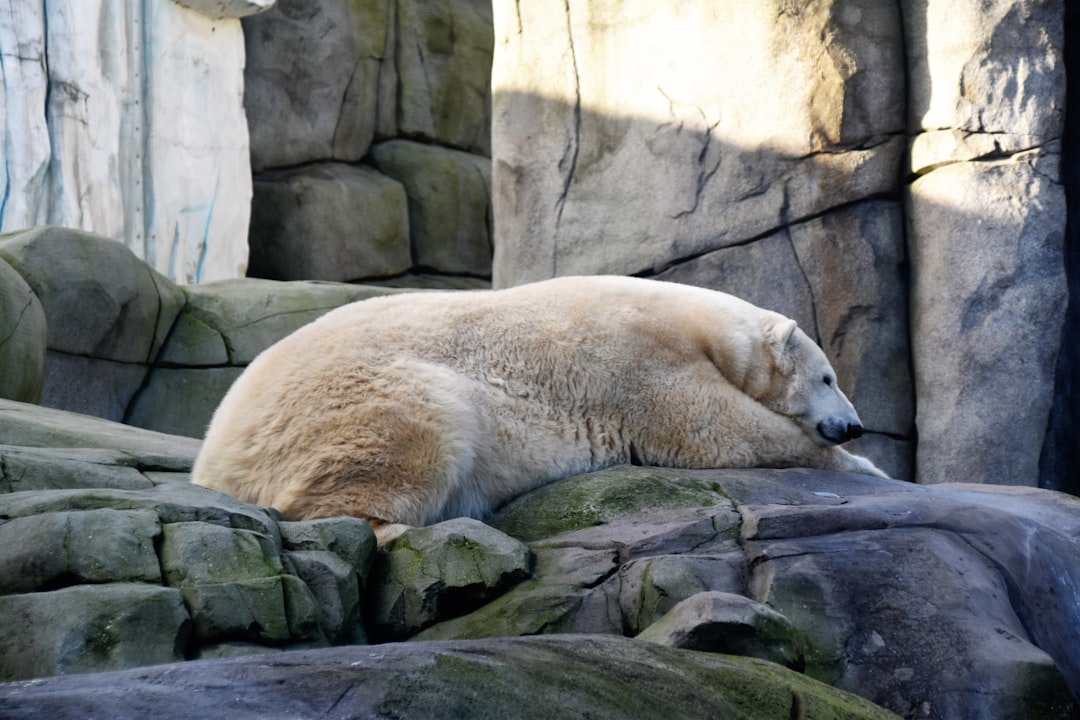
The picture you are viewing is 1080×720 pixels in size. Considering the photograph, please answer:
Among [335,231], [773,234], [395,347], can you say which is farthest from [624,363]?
[335,231]

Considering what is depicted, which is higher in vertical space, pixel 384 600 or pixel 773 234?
pixel 773 234

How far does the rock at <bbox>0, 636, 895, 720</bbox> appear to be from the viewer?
72.6 inches

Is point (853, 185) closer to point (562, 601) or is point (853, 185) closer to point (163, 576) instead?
point (562, 601)

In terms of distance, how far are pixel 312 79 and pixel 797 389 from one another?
24.7 feet

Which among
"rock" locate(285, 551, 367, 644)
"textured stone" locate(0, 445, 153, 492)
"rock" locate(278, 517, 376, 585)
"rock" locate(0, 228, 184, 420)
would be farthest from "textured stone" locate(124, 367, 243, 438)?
"rock" locate(285, 551, 367, 644)

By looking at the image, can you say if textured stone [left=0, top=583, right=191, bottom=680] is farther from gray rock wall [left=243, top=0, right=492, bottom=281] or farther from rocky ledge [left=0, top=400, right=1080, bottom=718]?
gray rock wall [left=243, top=0, right=492, bottom=281]

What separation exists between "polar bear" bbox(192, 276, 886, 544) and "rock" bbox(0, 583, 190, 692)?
1.11 m

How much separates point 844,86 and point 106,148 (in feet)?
15.7

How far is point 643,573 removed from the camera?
138 inches

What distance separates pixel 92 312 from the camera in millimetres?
7520

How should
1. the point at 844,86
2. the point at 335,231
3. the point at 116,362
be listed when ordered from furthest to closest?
the point at 335,231 < the point at 116,362 < the point at 844,86

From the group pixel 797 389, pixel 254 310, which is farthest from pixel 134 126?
pixel 797 389

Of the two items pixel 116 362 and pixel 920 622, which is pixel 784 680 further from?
pixel 116 362

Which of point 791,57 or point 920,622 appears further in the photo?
point 791,57
